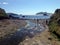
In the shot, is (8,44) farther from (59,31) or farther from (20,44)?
(59,31)

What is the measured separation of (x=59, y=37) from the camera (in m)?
38.5

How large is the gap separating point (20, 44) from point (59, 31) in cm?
1157

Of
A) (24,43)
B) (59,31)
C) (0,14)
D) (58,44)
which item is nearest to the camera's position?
(58,44)

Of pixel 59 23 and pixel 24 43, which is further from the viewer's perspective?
pixel 59 23

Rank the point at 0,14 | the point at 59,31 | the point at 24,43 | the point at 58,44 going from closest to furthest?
the point at 58,44 < the point at 24,43 < the point at 59,31 < the point at 0,14

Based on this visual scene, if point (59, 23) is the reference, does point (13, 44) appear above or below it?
below

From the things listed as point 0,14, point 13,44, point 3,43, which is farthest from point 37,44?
point 0,14

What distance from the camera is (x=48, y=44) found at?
3466cm

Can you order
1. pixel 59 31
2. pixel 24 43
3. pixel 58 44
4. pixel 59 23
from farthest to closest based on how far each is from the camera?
pixel 59 23 → pixel 59 31 → pixel 24 43 → pixel 58 44

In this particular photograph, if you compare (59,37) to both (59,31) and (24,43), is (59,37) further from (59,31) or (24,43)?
(24,43)

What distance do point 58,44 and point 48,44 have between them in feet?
8.38

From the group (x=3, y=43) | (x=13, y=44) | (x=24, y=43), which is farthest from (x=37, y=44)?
(x=3, y=43)

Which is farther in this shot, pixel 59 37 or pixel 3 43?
pixel 59 37

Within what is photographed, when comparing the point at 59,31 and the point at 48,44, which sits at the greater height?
the point at 59,31
